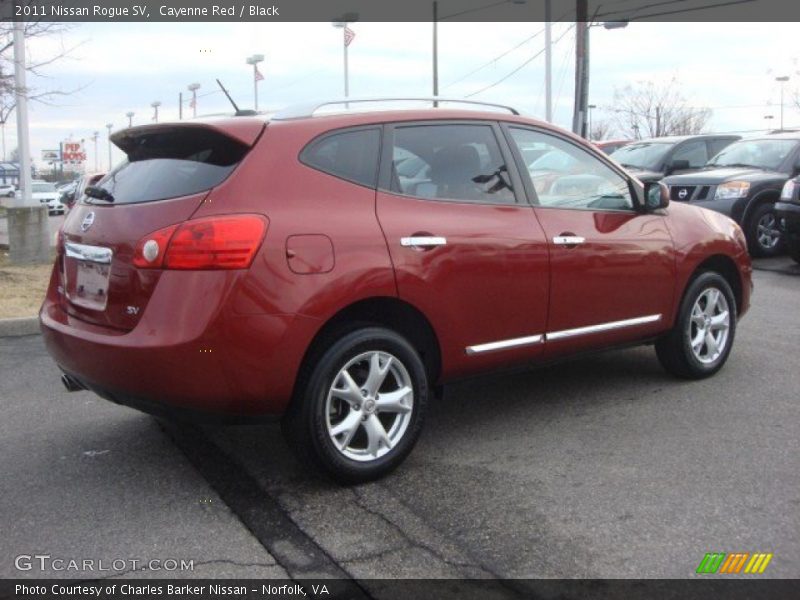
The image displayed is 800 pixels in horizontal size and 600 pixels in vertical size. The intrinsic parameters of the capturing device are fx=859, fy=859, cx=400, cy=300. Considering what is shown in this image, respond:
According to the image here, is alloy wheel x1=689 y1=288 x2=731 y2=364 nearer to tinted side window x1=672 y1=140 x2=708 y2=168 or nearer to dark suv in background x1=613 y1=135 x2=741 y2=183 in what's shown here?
dark suv in background x1=613 y1=135 x2=741 y2=183

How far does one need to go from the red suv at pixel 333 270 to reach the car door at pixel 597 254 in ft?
0.04

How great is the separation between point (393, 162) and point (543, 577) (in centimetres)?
210

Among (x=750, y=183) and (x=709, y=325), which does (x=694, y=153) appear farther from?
(x=709, y=325)

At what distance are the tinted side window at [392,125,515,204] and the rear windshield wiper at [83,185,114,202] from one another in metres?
1.39

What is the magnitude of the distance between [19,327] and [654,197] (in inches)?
221

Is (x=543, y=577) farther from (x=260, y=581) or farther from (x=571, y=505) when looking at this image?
(x=260, y=581)

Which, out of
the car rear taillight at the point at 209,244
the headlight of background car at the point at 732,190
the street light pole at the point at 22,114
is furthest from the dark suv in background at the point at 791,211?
the street light pole at the point at 22,114

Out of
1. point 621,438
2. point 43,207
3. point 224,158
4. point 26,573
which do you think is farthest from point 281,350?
point 43,207

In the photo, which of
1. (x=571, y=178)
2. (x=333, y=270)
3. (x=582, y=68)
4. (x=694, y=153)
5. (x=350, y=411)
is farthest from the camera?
(x=582, y=68)

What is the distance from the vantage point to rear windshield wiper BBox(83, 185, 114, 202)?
164 inches

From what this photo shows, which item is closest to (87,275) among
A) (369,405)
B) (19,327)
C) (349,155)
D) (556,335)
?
(349,155)

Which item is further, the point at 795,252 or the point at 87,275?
the point at 795,252

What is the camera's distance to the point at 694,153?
15562 millimetres

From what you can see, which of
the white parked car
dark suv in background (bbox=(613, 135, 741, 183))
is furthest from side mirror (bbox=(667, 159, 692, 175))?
the white parked car
